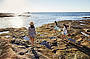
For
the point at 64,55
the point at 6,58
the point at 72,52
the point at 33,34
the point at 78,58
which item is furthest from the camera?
the point at 33,34

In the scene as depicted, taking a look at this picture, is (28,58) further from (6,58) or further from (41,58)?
(6,58)

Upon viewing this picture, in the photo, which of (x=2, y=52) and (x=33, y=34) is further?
(x=33, y=34)

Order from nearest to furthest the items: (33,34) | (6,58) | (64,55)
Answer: (6,58), (64,55), (33,34)

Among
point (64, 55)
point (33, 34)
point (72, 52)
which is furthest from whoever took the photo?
point (33, 34)

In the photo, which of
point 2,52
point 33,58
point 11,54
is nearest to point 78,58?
point 33,58

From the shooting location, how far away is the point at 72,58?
8453 millimetres

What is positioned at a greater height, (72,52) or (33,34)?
(33,34)

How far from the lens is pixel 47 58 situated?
8312 millimetres

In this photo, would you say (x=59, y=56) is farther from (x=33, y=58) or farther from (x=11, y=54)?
(x=11, y=54)

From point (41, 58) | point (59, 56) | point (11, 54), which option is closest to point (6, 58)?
point (11, 54)

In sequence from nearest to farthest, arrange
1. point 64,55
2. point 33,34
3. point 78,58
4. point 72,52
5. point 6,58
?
1. point 6,58
2. point 78,58
3. point 64,55
4. point 72,52
5. point 33,34

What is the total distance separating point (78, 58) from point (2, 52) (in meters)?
6.85

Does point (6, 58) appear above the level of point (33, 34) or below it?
below

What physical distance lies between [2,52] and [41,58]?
3.68m
